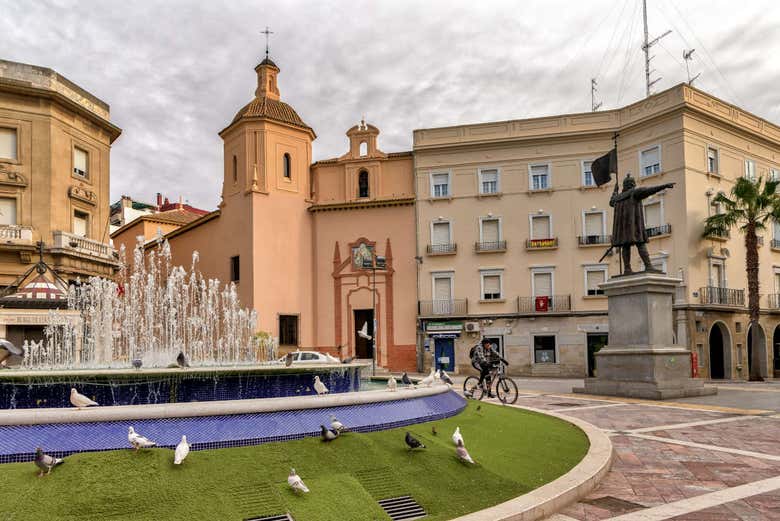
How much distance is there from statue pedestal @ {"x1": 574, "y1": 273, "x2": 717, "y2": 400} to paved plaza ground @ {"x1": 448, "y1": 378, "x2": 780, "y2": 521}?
4.95 feet

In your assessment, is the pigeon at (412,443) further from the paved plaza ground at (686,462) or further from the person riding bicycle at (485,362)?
the person riding bicycle at (485,362)

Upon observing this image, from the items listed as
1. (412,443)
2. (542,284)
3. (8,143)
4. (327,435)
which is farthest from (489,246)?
(327,435)

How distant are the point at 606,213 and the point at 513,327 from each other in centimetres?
818

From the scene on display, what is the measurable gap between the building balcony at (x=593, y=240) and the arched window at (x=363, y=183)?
1288cm

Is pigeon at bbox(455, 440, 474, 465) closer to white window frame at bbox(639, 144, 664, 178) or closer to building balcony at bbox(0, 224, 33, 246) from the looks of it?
building balcony at bbox(0, 224, 33, 246)

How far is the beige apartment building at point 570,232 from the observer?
3331 cm

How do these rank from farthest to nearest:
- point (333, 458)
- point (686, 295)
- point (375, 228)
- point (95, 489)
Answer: point (375, 228) → point (686, 295) → point (333, 458) → point (95, 489)

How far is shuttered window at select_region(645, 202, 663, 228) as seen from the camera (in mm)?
34094

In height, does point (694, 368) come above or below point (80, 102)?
below

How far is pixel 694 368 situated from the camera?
98.4 ft

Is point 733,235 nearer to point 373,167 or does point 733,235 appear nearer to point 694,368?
point 694,368

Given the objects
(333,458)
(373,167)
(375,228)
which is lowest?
(333,458)

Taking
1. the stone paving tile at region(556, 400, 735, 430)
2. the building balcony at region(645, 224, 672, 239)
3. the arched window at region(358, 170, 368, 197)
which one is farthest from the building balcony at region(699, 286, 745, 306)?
the stone paving tile at region(556, 400, 735, 430)

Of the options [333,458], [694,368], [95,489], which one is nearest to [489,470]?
[333,458]
